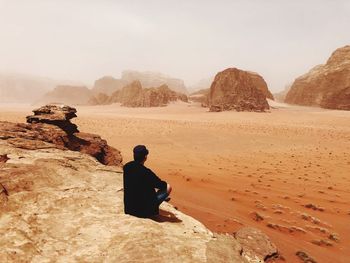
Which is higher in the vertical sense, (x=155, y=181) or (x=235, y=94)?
(x=235, y=94)

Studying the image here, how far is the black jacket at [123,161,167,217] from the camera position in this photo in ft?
14.1

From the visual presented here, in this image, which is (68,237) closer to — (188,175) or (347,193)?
(188,175)

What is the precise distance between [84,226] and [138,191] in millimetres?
811

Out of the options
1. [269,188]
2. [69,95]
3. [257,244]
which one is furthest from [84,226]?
[69,95]

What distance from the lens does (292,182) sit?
30.4 feet

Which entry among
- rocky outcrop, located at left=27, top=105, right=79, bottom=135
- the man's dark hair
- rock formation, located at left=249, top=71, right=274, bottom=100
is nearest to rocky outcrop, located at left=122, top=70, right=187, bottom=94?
rock formation, located at left=249, top=71, right=274, bottom=100

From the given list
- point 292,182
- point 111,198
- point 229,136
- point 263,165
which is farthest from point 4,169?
point 229,136

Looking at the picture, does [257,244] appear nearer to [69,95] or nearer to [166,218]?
[166,218]

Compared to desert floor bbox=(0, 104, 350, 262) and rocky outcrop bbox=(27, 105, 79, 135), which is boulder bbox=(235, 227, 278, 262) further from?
rocky outcrop bbox=(27, 105, 79, 135)

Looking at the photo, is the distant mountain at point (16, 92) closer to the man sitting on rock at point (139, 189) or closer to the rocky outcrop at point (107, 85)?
the rocky outcrop at point (107, 85)

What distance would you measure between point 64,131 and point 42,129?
0.68m

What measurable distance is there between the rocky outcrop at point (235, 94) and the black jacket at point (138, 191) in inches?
1796

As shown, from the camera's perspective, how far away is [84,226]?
396 centimetres

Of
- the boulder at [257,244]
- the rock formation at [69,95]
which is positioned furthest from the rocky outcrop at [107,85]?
the boulder at [257,244]
